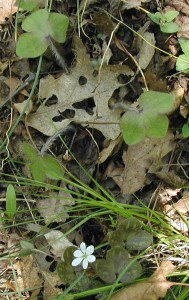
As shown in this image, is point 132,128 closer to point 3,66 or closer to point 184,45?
point 184,45

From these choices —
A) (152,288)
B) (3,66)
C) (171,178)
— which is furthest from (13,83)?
(152,288)

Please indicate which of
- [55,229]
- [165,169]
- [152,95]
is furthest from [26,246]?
[152,95]

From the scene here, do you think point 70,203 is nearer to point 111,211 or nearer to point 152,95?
point 111,211

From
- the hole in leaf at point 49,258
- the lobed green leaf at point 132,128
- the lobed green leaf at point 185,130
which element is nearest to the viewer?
the lobed green leaf at point 132,128

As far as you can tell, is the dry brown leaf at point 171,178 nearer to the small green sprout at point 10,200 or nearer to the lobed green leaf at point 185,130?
the lobed green leaf at point 185,130

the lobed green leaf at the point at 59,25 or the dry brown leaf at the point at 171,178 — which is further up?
the lobed green leaf at the point at 59,25

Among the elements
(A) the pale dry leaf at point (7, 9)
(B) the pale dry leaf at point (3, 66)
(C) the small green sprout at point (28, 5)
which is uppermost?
(C) the small green sprout at point (28, 5)

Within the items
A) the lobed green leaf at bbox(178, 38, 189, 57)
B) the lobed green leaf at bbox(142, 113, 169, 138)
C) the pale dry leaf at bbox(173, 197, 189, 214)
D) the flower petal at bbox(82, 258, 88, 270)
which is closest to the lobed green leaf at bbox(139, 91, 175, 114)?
the lobed green leaf at bbox(142, 113, 169, 138)

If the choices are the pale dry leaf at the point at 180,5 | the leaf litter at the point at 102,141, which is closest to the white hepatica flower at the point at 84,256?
the leaf litter at the point at 102,141
